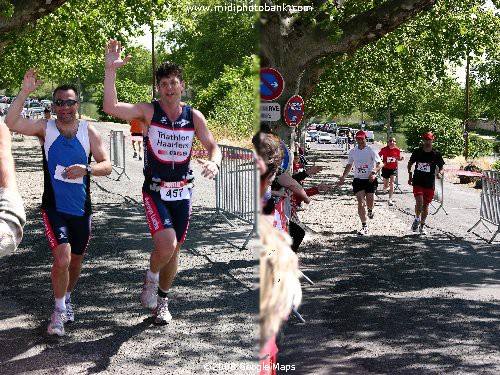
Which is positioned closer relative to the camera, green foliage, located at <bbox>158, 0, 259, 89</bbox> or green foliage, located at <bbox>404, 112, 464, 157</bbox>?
green foliage, located at <bbox>158, 0, 259, 89</bbox>

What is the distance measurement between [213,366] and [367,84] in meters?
25.5

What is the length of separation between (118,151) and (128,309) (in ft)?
41.0

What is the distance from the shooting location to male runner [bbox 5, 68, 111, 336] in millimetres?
5965

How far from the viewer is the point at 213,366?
5.45 meters

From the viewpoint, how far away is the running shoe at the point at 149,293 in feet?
21.0

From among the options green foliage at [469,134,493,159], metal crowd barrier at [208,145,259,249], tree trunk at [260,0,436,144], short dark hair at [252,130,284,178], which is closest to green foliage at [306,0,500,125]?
tree trunk at [260,0,436,144]

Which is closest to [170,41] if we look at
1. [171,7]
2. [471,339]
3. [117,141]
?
[171,7]

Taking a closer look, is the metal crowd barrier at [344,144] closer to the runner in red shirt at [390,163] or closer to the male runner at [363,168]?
the runner in red shirt at [390,163]

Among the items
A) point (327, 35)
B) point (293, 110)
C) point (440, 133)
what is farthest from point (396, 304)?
point (440, 133)

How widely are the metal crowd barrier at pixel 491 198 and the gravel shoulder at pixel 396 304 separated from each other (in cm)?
32

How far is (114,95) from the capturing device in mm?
5730

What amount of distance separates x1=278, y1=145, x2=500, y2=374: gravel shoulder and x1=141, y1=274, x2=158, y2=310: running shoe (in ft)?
3.65

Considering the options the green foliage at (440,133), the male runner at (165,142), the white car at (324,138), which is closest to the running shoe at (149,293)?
the male runner at (165,142)

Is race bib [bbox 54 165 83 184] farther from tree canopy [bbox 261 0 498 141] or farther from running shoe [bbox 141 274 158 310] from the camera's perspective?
tree canopy [bbox 261 0 498 141]
